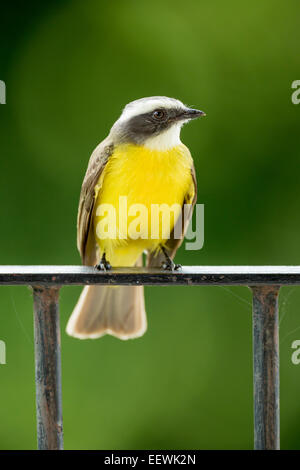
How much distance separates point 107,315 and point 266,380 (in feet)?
2.73

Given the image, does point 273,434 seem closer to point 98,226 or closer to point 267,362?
point 267,362

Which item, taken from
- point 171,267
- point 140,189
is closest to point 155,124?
point 140,189

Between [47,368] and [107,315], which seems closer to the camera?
[47,368]

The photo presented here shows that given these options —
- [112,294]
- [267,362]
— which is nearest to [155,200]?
[112,294]

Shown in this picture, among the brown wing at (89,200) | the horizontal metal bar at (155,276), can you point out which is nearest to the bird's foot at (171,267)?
the horizontal metal bar at (155,276)

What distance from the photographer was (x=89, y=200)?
179 cm

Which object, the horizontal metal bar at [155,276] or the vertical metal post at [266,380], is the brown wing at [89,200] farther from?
the vertical metal post at [266,380]

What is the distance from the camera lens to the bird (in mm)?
1760

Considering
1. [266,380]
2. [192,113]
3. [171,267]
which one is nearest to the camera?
[266,380]

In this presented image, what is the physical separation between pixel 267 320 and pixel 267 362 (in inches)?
2.7

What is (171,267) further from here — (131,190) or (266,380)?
(266,380)

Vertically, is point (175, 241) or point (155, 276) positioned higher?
point (175, 241)

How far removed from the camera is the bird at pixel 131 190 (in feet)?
5.77
